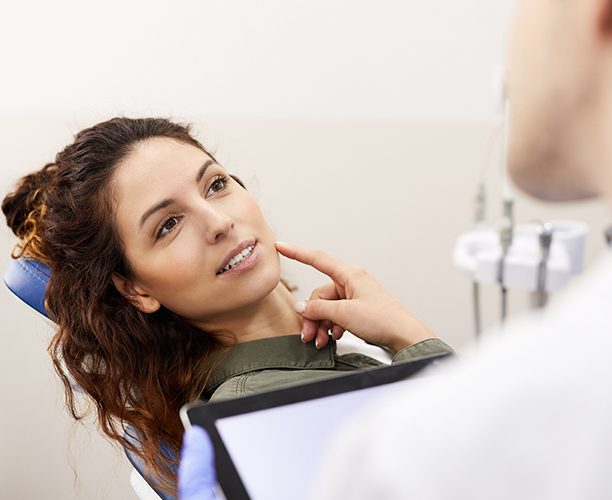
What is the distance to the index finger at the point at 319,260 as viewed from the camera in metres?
1.36

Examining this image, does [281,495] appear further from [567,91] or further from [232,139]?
[232,139]

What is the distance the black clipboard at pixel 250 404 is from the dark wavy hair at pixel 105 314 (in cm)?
60

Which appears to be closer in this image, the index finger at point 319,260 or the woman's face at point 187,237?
the woman's face at point 187,237

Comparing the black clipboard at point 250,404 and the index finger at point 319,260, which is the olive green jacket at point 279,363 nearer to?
the index finger at point 319,260

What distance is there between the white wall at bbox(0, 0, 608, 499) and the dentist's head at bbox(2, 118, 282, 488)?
58cm

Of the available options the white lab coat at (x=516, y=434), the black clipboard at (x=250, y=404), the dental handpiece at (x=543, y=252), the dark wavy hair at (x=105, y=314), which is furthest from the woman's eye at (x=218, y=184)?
the white lab coat at (x=516, y=434)

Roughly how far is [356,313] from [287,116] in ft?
3.02

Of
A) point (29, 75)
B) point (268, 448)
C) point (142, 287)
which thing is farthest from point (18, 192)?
point (268, 448)

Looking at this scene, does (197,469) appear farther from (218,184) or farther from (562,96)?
(218,184)

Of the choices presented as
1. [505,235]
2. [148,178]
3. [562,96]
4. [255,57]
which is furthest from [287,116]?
[562,96]

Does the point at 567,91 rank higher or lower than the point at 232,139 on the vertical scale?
higher

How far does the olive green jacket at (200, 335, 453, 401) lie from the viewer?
1195 millimetres

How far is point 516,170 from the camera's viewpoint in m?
0.55

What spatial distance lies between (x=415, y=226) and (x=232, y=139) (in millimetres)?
606
